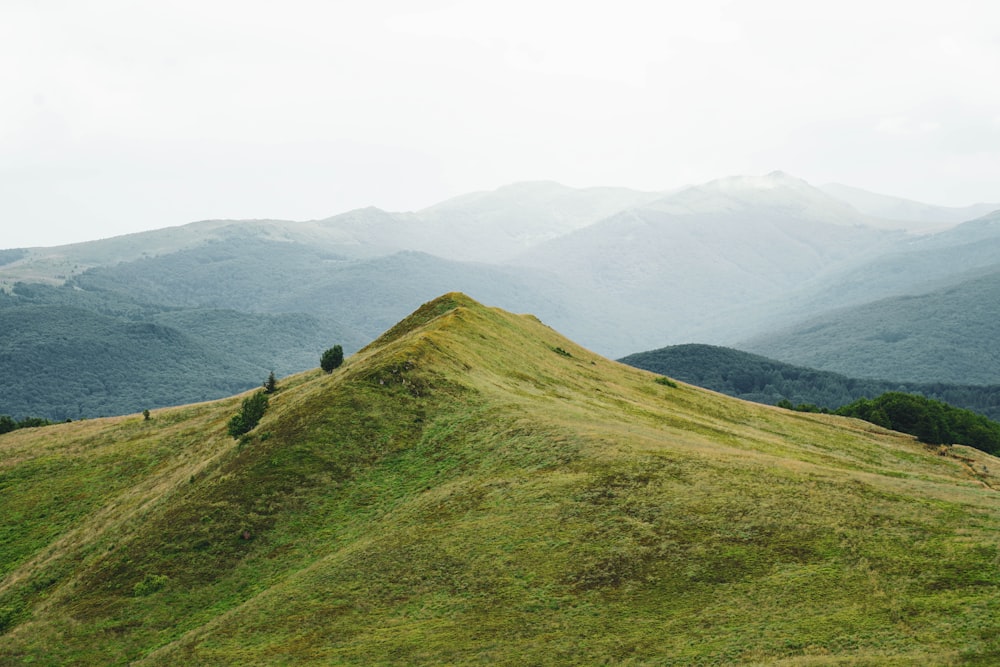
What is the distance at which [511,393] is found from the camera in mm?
54812

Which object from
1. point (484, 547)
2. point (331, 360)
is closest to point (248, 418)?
point (331, 360)

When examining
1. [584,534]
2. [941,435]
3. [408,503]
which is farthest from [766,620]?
[941,435]

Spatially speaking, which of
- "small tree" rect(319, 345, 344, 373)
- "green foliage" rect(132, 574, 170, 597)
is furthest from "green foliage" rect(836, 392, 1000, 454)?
"green foliage" rect(132, 574, 170, 597)

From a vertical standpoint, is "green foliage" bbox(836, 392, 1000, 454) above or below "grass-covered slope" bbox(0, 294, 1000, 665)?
below

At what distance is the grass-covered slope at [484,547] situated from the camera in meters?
25.6

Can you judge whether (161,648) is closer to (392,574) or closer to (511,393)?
(392,574)

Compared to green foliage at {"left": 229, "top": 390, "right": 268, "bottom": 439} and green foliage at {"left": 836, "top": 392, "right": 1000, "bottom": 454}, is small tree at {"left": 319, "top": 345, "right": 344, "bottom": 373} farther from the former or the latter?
green foliage at {"left": 836, "top": 392, "right": 1000, "bottom": 454}

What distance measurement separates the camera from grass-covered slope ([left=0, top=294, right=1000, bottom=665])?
2558cm

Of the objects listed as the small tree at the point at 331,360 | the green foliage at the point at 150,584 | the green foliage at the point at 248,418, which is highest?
the small tree at the point at 331,360

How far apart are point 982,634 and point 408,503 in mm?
26233

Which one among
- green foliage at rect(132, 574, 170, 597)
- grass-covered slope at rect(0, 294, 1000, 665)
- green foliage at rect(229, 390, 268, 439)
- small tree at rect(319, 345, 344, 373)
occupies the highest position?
small tree at rect(319, 345, 344, 373)

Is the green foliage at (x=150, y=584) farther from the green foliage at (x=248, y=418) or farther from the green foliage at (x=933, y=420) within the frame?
the green foliage at (x=933, y=420)

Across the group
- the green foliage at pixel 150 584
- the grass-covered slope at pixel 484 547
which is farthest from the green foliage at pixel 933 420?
the green foliage at pixel 150 584

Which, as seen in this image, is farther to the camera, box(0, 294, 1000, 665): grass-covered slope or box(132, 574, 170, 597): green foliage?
box(132, 574, 170, 597): green foliage
